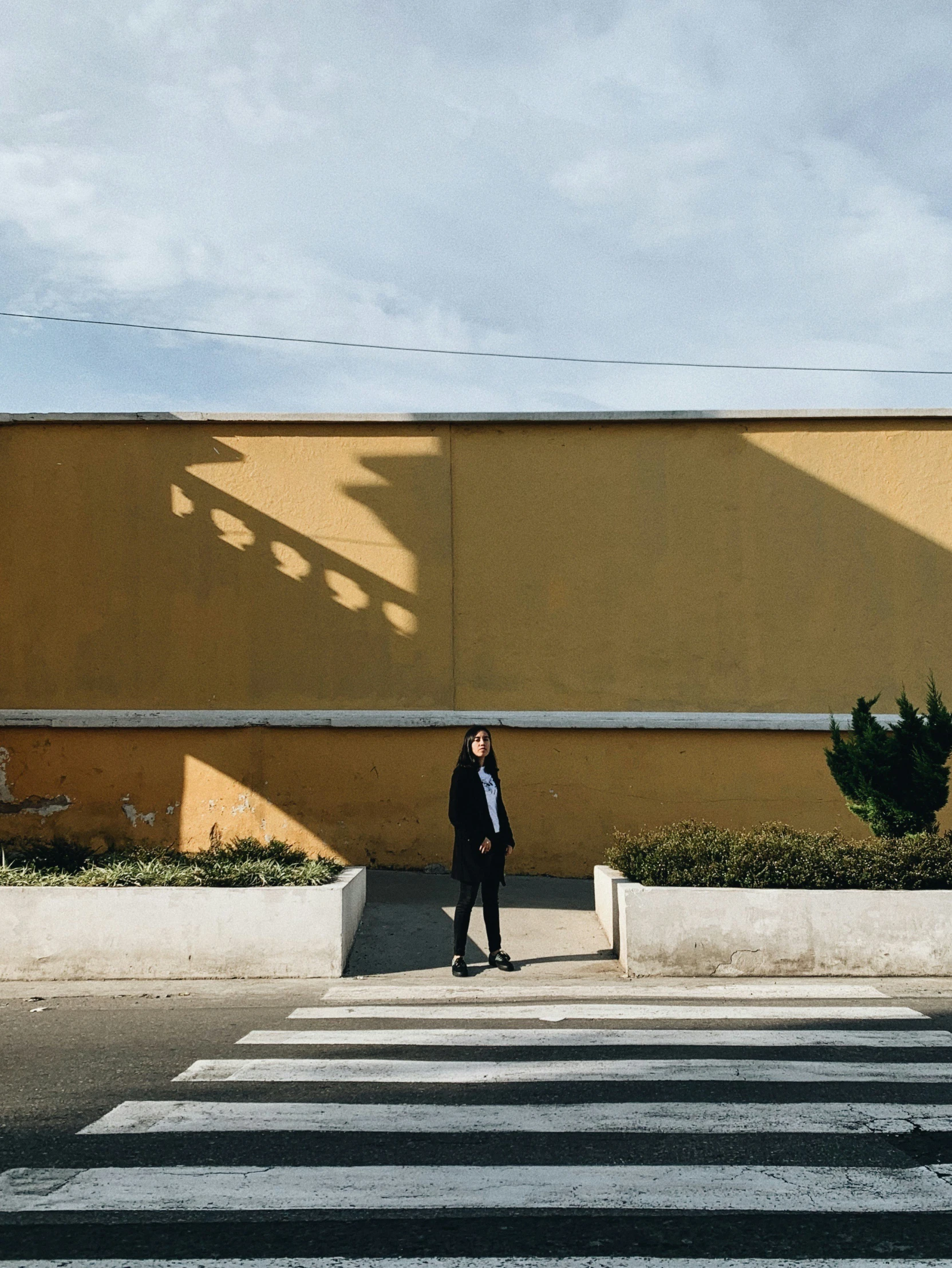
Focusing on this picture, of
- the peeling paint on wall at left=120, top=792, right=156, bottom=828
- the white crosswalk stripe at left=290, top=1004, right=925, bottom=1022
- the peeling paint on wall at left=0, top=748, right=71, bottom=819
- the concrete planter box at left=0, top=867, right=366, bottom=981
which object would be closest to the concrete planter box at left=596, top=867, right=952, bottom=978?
the white crosswalk stripe at left=290, top=1004, right=925, bottom=1022

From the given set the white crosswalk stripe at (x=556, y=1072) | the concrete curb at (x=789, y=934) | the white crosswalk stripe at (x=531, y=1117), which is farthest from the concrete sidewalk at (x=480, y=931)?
the white crosswalk stripe at (x=531, y=1117)

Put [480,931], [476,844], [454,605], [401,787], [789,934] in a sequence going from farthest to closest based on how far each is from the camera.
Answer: [454,605], [401,787], [480,931], [476,844], [789,934]

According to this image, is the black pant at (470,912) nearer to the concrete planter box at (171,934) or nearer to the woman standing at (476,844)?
the woman standing at (476,844)

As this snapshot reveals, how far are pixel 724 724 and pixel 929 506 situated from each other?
3662 mm

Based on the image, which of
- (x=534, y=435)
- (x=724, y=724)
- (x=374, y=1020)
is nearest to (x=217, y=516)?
(x=534, y=435)

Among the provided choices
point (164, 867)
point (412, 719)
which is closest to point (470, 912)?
point (164, 867)

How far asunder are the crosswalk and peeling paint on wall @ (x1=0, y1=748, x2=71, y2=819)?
Result: 675 centimetres

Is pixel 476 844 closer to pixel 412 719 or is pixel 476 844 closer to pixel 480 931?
pixel 480 931

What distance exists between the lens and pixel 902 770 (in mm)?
9609

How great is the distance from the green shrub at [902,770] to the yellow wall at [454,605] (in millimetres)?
2714

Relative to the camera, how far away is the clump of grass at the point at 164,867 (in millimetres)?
8930

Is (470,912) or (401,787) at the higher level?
(401,787)

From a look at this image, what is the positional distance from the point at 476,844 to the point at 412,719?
3815mm

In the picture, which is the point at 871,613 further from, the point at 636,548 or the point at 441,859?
the point at 441,859
